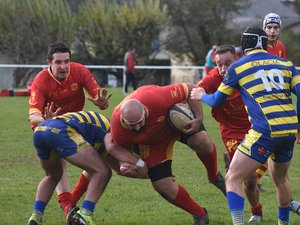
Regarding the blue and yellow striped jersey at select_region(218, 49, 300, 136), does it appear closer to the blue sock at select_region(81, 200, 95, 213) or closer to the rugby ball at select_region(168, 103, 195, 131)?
the rugby ball at select_region(168, 103, 195, 131)

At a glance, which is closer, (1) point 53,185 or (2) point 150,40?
(1) point 53,185

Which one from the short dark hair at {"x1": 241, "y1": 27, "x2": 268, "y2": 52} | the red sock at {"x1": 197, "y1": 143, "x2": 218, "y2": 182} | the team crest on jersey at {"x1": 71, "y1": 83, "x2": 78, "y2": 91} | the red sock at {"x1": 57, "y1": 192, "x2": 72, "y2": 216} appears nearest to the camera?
the short dark hair at {"x1": 241, "y1": 27, "x2": 268, "y2": 52}

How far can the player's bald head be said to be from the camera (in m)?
7.52

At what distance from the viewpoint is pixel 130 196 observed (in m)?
10.3

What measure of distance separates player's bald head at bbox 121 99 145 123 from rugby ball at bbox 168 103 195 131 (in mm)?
472

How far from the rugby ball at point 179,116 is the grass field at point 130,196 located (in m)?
1.23

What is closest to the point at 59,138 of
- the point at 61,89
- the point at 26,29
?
the point at 61,89

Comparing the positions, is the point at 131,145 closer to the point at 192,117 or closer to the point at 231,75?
the point at 192,117

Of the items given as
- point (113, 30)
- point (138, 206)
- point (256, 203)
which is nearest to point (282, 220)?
point (256, 203)

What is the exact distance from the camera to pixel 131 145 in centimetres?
808

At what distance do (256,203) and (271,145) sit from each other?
148cm

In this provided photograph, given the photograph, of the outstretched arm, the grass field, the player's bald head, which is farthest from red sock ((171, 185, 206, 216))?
the outstretched arm

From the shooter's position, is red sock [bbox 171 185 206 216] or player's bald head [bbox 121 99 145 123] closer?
player's bald head [bbox 121 99 145 123]

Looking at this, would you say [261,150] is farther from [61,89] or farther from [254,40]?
[61,89]
